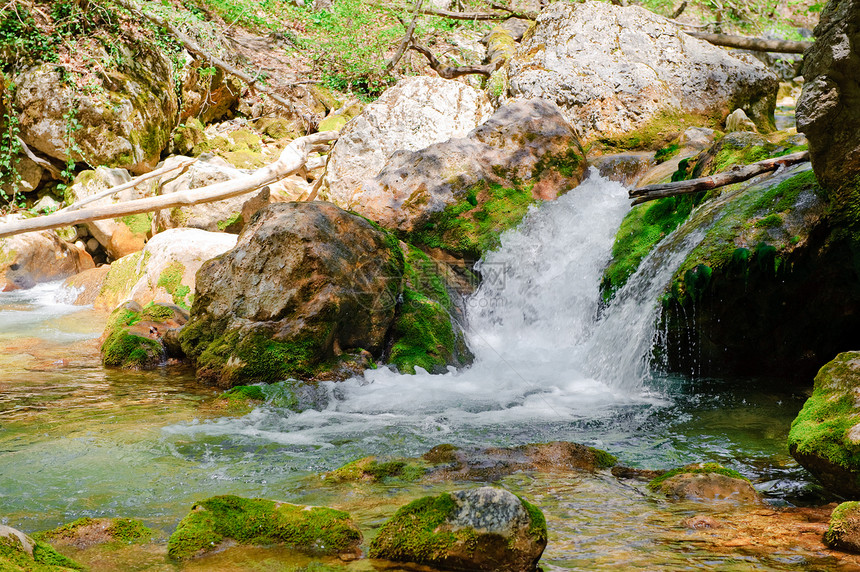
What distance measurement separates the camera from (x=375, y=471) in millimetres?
4129

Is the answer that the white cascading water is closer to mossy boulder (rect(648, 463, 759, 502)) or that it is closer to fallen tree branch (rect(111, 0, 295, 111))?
mossy boulder (rect(648, 463, 759, 502))

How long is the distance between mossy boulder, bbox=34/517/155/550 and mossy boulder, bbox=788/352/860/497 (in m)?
3.46

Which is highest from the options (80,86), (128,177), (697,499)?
(80,86)

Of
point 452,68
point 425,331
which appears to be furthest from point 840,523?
point 452,68

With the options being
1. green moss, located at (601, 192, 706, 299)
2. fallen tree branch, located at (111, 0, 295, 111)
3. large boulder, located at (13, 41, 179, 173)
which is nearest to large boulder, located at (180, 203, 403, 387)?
green moss, located at (601, 192, 706, 299)

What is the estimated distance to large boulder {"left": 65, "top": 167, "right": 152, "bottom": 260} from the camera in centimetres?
1363

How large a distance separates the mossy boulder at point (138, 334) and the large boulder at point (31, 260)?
5641 mm

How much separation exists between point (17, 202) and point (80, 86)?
2.75 metres

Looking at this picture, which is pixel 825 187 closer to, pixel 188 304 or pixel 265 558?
pixel 265 558

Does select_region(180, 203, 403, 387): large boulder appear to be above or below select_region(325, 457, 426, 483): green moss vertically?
above

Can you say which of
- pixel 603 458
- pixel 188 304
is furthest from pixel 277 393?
pixel 188 304

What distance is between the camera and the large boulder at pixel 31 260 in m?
12.8

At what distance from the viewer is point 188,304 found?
988 cm

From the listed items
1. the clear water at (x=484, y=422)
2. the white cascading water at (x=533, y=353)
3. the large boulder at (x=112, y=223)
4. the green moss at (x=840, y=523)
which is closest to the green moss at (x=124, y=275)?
the clear water at (x=484, y=422)
